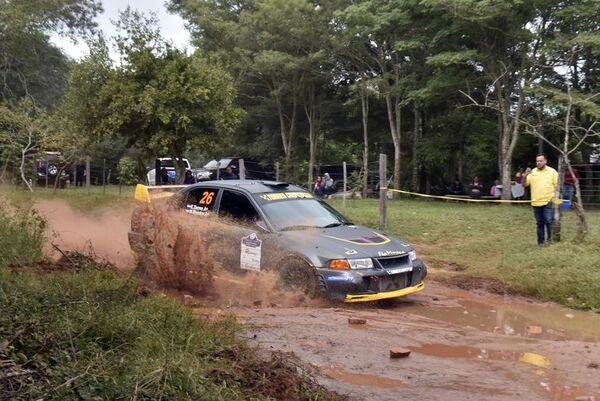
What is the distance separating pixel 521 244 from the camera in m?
11.8

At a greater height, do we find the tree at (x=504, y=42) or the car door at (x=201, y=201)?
the tree at (x=504, y=42)

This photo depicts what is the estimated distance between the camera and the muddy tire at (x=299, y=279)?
23.9 ft

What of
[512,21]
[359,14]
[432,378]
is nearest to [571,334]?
[432,378]

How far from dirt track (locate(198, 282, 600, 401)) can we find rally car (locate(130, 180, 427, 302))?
13.6 inches

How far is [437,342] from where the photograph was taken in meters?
5.94

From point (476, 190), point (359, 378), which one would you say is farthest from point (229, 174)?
point (359, 378)

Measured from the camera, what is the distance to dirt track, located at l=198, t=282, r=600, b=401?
177 inches

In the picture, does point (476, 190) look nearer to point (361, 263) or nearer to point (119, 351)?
point (361, 263)

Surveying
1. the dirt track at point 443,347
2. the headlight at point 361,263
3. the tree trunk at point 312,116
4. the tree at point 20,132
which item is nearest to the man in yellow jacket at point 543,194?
the dirt track at point 443,347

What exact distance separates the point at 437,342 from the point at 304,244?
2.25 metres

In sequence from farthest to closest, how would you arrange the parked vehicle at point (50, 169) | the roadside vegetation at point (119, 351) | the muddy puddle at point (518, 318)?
the parked vehicle at point (50, 169), the muddy puddle at point (518, 318), the roadside vegetation at point (119, 351)

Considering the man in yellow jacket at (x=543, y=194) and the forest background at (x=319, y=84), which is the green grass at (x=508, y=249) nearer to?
the man in yellow jacket at (x=543, y=194)

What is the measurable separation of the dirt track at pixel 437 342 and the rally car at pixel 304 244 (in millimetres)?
263

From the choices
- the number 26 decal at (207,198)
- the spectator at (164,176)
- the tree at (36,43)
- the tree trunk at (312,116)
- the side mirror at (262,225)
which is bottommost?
the side mirror at (262,225)
